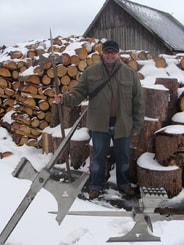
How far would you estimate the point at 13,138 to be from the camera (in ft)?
23.8

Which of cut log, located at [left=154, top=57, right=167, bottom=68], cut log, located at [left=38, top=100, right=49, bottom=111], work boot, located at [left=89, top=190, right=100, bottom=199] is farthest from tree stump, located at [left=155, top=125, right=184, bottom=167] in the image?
cut log, located at [left=38, top=100, right=49, bottom=111]

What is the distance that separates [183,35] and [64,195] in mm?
20143

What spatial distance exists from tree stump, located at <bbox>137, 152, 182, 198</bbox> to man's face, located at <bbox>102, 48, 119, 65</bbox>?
136cm

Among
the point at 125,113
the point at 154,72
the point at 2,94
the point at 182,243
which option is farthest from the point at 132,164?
the point at 2,94

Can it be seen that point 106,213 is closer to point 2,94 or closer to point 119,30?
point 2,94

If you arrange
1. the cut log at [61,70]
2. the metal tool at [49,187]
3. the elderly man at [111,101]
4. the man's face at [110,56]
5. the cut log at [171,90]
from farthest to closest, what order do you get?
the cut log at [61,70], the cut log at [171,90], the elderly man at [111,101], the man's face at [110,56], the metal tool at [49,187]

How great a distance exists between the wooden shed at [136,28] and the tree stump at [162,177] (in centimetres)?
1363

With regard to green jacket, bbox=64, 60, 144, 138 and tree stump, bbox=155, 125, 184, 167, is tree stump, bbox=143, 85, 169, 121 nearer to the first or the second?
tree stump, bbox=155, 125, 184, 167

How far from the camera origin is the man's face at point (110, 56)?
4184 mm

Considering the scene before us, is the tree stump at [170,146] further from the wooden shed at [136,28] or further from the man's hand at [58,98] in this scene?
the wooden shed at [136,28]

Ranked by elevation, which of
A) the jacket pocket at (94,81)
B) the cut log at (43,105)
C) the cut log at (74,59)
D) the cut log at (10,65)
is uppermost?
the jacket pocket at (94,81)

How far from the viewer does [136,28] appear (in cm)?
1939

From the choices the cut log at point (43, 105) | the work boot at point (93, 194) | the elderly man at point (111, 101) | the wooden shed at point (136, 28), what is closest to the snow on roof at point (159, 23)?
the wooden shed at point (136, 28)

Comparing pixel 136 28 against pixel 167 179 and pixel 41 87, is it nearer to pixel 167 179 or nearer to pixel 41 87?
pixel 41 87
